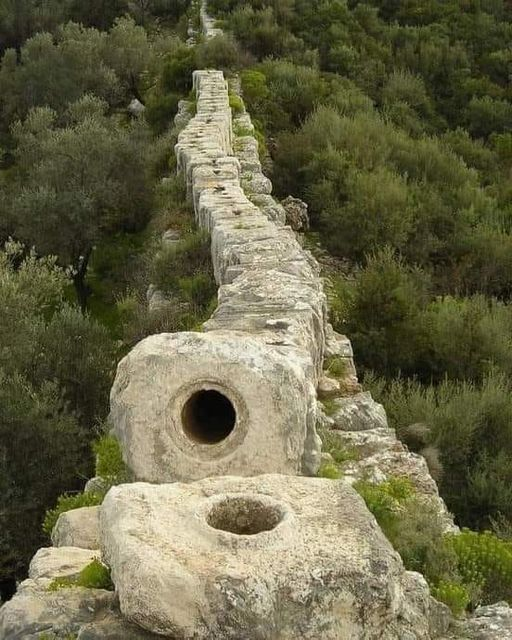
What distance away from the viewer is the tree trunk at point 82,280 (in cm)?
1453

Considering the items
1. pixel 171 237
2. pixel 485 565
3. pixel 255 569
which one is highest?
pixel 255 569

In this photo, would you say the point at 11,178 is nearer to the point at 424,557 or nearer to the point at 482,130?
the point at 482,130

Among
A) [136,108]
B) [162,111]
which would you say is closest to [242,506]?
[162,111]

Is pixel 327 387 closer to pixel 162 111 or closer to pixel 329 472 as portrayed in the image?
pixel 329 472

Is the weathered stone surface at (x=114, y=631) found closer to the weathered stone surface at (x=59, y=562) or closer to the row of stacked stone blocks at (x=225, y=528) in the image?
the row of stacked stone blocks at (x=225, y=528)

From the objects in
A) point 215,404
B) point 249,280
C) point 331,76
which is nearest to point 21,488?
point 249,280

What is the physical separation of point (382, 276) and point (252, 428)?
20.4 feet

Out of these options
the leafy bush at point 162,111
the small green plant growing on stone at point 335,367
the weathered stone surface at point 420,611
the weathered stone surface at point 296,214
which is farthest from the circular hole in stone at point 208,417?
the leafy bush at point 162,111

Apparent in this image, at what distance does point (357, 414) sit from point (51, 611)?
3.24 metres

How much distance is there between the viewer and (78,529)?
466 centimetres

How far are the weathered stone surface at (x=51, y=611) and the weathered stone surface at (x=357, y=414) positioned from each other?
2899 millimetres

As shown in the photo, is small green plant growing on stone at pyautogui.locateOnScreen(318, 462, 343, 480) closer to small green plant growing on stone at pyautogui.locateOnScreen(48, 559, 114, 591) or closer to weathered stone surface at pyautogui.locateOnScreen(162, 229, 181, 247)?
small green plant growing on stone at pyautogui.locateOnScreen(48, 559, 114, 591)

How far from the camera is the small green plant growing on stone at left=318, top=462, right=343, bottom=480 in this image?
16.6 feet

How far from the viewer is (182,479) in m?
4.49
